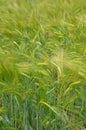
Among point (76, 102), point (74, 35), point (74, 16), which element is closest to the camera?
point (76, 102)

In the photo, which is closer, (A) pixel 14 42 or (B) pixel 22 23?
(A) pixel 14 42

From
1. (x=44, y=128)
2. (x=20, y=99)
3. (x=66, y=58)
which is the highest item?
(x=66, y=58)

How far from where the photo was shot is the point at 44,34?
182 centimetres

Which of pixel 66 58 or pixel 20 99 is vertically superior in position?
pixel 66 58

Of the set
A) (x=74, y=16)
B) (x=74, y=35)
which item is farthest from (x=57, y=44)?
(x=74, y=16)

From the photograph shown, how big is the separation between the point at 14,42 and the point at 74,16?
1.55 ft

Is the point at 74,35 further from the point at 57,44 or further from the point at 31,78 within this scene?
the point at 31,78

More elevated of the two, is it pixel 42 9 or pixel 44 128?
pixel 42 9

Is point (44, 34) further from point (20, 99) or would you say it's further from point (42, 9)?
point (20, 99)

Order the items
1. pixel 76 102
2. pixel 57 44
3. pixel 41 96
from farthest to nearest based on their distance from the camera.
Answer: pixel 57 44
pixel 76 102
pixel 41 96

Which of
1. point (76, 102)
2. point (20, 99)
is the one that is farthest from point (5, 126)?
point (76, 102)

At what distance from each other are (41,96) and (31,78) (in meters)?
0.08

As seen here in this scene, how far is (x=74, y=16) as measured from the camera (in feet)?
6.62

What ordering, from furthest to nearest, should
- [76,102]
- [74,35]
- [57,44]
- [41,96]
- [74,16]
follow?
[74,16] → [74,35] → [57,44] → [76,102] → [41,96]
